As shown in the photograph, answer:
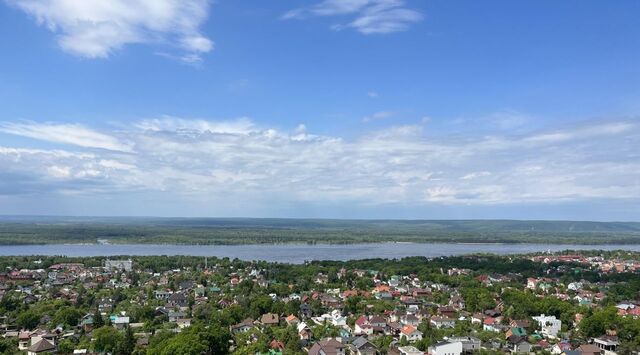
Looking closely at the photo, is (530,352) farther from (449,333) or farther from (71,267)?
(71,267)

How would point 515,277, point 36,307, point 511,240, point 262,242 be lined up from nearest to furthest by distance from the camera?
1. point 36,307
2. point 515,277
3. point 262,242
4. point 511,240

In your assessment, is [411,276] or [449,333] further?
[411,276]

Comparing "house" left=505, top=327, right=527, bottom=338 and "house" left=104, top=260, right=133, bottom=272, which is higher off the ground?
"house" left=104, top=260, right=133, bottom=272

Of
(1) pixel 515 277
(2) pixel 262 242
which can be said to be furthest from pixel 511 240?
(1) pixel 515 277

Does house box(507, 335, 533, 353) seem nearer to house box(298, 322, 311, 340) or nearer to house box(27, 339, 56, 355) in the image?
house box(298, 322, 311, 340)

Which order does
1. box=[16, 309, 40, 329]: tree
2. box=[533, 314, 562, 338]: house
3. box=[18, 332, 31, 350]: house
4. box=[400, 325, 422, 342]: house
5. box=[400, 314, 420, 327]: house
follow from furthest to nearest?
box=[400, 314, 420, 327]: house → box=[16, 309, 40, 329]: tree → box=[533, 314, 562, 338]: house → box=[400, 325, 422, 342]: house → box=[18, 332, 31, 350]: house

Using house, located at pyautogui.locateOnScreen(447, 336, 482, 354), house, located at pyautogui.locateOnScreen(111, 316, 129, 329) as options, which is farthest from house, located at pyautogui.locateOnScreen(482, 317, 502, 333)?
house, located at pyautogui.locateOnScreen(111, 316, 129, 329)
